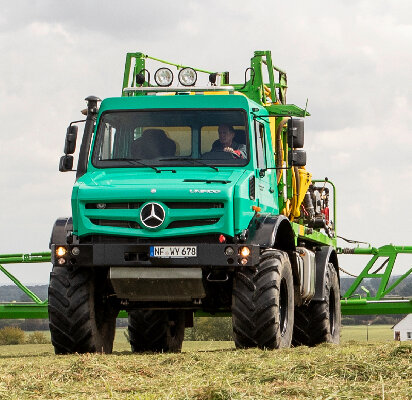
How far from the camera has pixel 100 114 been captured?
13945 mm

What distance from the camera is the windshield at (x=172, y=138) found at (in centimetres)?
1346

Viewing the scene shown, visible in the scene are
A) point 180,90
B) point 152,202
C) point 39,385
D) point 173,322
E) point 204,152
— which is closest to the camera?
point 39,385

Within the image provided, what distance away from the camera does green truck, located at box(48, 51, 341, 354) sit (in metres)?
12.6

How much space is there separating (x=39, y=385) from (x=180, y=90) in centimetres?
671

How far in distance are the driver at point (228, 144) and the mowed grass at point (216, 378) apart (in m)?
3.07

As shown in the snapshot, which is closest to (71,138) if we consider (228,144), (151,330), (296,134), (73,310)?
(228,144)

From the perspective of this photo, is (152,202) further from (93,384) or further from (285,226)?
(93,384)

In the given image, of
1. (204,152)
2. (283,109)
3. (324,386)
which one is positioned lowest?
(324,386)

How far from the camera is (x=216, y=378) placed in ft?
29.8

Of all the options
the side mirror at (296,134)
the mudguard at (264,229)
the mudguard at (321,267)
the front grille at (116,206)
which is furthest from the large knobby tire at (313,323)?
the front grille at (116,206)

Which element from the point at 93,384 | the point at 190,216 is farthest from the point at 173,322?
the point at 93,384

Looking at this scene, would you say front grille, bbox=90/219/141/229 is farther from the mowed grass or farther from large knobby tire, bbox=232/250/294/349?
the mowed grass

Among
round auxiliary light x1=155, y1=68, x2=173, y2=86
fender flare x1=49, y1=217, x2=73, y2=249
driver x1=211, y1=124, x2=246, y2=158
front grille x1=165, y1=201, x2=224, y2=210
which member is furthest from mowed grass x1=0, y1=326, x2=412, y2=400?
round auxiliary light x1=155, y1=68, x2=173, y2=86

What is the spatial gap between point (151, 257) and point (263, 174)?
212cm
